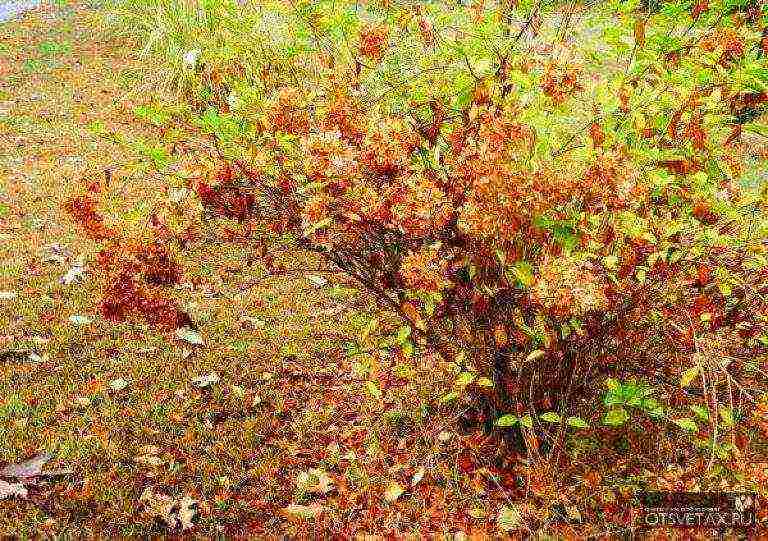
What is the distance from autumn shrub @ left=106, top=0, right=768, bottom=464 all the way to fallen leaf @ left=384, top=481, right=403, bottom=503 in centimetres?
58

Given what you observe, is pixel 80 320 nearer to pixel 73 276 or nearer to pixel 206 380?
pixel 73 276

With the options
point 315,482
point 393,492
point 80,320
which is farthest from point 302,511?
point 80,320

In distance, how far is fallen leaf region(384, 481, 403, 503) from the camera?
9.87 ft

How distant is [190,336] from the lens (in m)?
4.07

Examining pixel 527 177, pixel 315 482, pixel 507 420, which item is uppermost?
pixel 527 177

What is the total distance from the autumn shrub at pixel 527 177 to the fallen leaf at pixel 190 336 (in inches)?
63.5

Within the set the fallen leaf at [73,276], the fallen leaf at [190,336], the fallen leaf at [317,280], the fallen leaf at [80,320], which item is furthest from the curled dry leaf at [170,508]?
the fallen leaf at [73,276]

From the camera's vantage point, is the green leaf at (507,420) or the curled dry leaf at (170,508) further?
the curled dry leaf at (170,508)

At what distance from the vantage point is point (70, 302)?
→ 4449 millimetres

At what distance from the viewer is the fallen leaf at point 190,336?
4.04 metres

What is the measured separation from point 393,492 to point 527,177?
1.69 m

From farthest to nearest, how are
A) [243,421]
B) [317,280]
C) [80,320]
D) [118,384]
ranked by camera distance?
[317,280] → [80,320] → [118,384] → [243,421]

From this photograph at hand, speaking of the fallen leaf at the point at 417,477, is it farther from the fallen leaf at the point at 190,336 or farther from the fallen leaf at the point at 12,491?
the fallen leaf at the point at 12,491

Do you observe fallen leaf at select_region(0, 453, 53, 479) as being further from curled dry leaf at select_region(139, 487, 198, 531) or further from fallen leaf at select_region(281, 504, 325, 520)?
fallen leaf at select_region(281, 504, 325, 520)
